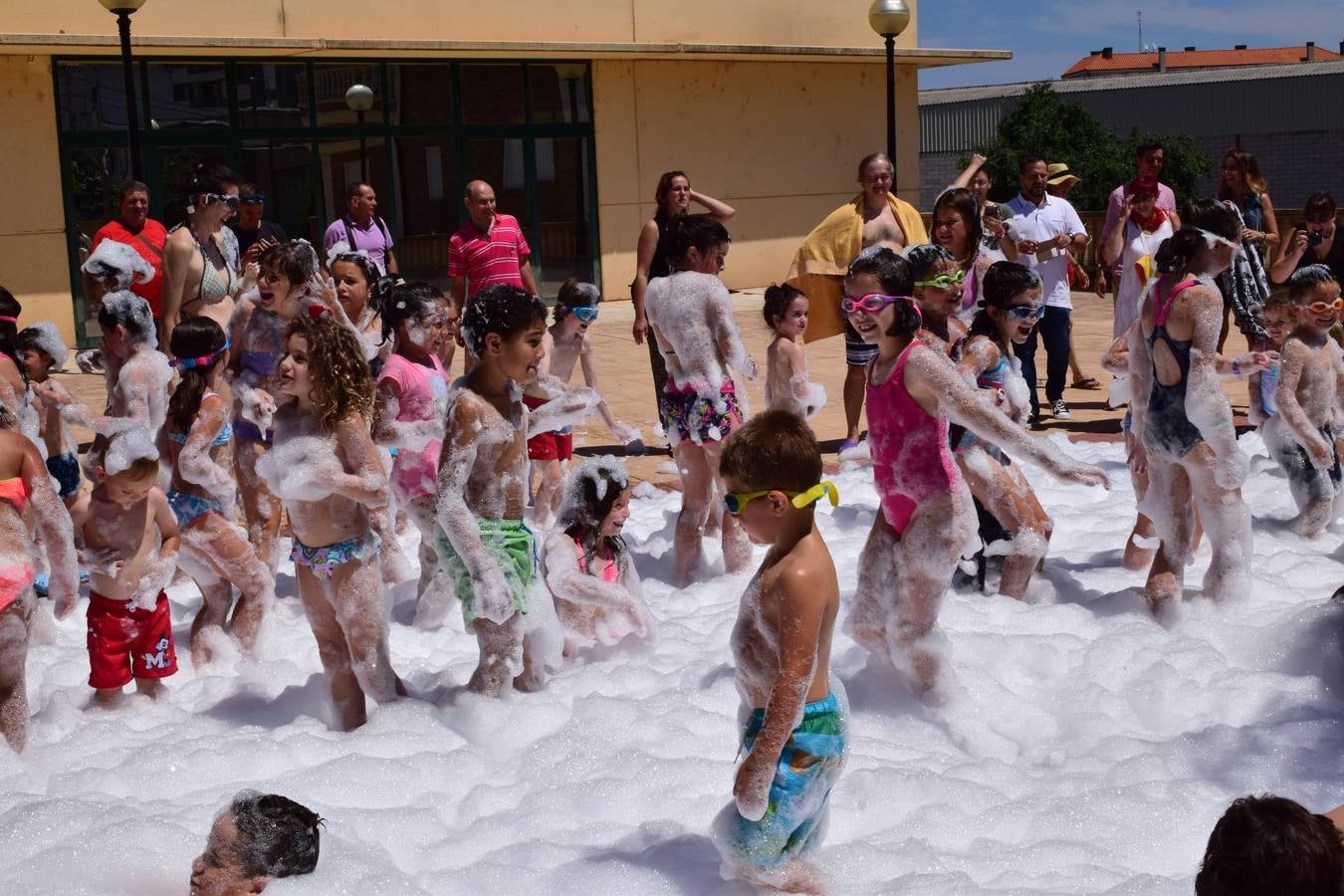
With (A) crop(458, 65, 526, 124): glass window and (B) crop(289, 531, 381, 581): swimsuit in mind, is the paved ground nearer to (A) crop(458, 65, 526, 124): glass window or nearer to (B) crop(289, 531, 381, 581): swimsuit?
(A) crop(458, 65, 526, 124): glass window

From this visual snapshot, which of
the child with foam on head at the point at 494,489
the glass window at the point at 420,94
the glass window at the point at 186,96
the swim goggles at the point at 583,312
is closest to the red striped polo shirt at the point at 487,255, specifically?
the swim goggles at the point at 583,312

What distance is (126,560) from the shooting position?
5.07m

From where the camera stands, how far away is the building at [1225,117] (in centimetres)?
4022

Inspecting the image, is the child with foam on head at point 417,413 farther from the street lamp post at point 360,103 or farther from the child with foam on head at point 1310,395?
the street lamp post at point 360,103

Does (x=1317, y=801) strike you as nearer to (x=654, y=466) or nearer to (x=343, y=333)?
(x=343, y=333)

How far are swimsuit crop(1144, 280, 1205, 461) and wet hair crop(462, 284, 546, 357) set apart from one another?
8.30 ft

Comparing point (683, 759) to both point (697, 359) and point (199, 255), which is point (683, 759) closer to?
point (697, 359)

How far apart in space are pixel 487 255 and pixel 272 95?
909 cm

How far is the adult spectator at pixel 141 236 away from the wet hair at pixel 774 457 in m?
5.66

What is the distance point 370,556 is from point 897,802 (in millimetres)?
1932

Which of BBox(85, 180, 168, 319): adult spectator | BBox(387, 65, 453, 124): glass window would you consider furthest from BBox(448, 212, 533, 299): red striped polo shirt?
BBox(387, 65, 453, 124): glass window

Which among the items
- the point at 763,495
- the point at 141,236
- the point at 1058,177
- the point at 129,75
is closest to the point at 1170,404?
the point at 763,495

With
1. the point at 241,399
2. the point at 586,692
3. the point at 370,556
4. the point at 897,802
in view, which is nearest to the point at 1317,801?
the point at 897,802

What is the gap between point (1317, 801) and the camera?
174 inches
